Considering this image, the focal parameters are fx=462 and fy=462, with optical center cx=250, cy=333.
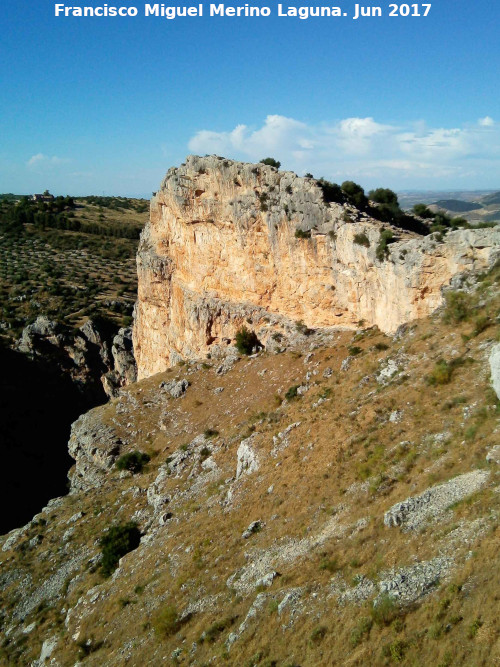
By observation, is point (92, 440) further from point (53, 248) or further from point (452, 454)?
point (53, 248)

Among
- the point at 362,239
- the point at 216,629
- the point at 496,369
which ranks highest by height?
the point at 362,239

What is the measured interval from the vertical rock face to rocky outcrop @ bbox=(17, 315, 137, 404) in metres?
19.2

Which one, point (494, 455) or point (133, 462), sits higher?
point (494, 455)

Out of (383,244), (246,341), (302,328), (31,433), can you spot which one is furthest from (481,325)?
(31,433)

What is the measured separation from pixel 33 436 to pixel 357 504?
44511 millimetres

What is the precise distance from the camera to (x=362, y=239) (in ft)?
79.3

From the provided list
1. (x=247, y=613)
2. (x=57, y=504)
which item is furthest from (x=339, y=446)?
(x=57, y=504)

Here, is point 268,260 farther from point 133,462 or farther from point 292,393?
point 133,462

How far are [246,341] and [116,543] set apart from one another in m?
14.8

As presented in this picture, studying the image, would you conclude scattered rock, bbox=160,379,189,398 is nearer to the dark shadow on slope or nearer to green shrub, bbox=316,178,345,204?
green shrub, bbox=316,178,345,204

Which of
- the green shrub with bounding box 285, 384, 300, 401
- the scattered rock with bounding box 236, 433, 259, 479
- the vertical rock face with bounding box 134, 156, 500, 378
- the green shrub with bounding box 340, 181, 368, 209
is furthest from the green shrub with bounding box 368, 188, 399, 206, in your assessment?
the scattered rock with bounding box 236, 433, 259, 479

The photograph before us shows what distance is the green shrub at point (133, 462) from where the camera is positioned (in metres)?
27.2

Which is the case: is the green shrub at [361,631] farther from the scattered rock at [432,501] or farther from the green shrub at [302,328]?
the green shrub at [302,328]

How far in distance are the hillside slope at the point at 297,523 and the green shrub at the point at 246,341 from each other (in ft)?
3.93
